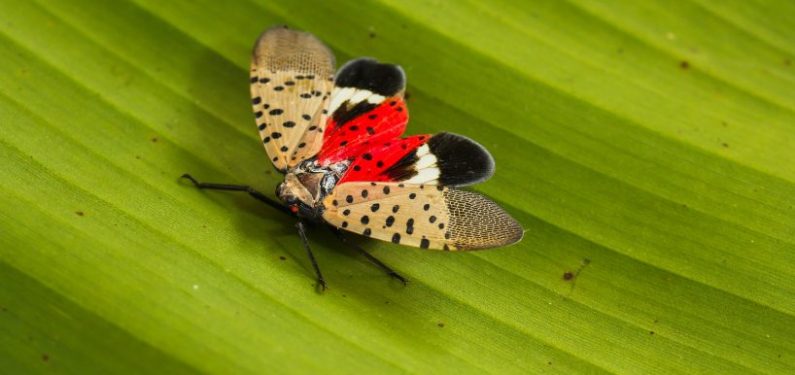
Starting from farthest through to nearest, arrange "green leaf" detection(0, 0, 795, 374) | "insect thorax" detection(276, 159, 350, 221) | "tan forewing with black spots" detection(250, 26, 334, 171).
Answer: "tan forewing with black spots" detection(250, 26, 334, 171)
"insect thorax" detection(276, 159, 350, 221)
"green leaf" detection(0, 0, 795, 374)

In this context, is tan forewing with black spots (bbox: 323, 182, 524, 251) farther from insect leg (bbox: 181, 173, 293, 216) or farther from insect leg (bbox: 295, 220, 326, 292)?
insect leg (bbox: 181, 173, 293, 216)

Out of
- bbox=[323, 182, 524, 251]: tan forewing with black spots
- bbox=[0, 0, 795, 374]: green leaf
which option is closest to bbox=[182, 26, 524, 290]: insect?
bbox=[323, 182, 524, 251]: tan forewing with black spots

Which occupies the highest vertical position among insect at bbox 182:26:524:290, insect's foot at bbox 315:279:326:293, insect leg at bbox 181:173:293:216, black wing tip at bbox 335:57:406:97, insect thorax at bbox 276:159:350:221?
black wing tip at bbox 335:57:406:97

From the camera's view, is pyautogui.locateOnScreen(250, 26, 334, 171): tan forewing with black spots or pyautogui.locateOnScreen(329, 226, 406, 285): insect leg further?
pyautogui.locateOnScreen(250, 26, 334, 171): tan forewing with black spots

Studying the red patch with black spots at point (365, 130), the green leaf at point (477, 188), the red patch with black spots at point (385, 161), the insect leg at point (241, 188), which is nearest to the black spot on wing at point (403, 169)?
the red patch with black spots at point (385, 161)

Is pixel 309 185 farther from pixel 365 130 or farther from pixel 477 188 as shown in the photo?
pixel 477 188

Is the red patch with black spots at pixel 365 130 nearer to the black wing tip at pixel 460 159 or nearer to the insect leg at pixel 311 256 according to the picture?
the black wing tip at pixel 460 159

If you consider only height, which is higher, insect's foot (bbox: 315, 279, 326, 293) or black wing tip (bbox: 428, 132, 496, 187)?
black wing tip (bbox: 428, 132, 496, 187)

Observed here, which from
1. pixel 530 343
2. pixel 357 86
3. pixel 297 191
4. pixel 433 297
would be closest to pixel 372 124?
pixel 357 86
